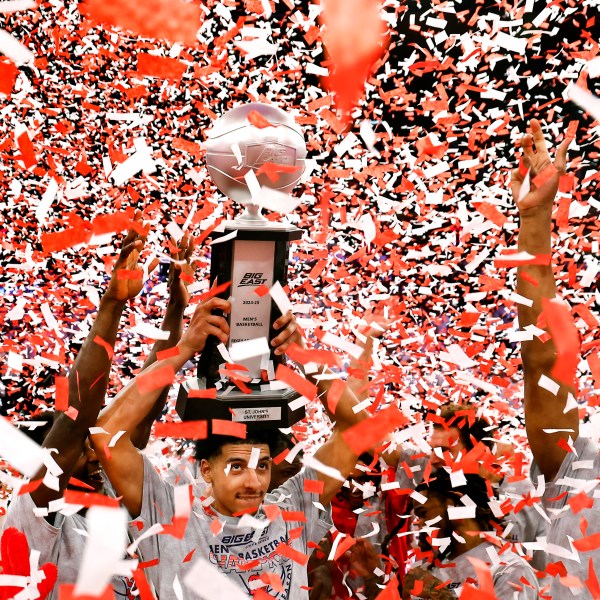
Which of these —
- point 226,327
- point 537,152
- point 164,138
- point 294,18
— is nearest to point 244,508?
point 226,327

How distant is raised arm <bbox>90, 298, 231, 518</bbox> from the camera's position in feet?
6.56

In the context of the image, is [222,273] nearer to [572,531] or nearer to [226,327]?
[226,327]

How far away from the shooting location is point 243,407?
213cm

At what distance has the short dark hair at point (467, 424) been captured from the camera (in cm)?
282

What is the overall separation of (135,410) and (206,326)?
29 centimetres

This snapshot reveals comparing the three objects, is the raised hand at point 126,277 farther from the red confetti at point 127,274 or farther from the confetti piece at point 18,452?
the confetti piece at point 18,452

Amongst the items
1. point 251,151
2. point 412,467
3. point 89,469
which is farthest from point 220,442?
point 412,467

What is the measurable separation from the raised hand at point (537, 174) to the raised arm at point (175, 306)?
3.19ft

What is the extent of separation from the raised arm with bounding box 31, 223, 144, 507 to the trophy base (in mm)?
238

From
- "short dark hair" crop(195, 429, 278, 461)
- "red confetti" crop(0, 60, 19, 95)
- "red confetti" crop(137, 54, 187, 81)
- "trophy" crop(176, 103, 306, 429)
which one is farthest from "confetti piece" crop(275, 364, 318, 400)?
"red confetti" crop(137, 54, 187, 81)

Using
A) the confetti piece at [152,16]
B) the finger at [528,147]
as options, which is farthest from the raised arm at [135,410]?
the confetti piece at [152,16]

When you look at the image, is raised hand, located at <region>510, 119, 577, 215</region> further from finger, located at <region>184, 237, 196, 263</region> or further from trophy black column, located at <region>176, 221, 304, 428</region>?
finger, located at <region>184, 237, 196, 263</region>

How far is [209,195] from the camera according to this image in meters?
5.61

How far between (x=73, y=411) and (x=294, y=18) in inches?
193
